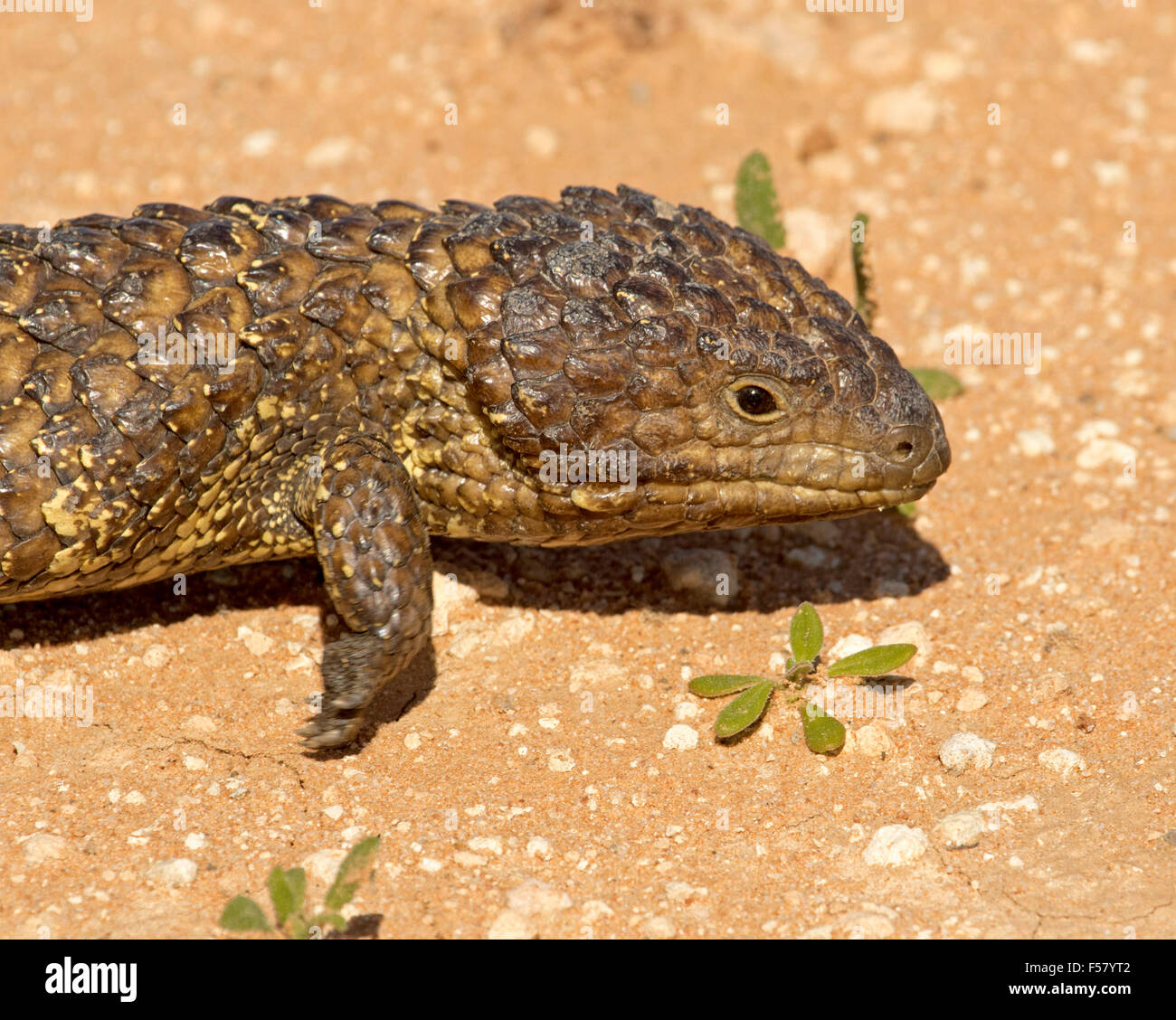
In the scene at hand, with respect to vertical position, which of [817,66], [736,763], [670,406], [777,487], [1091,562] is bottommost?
[736,763]

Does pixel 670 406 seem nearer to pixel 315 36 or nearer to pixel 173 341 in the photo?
pixel 173 341

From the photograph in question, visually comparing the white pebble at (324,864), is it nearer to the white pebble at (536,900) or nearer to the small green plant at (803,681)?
the white pebble at (536,900)

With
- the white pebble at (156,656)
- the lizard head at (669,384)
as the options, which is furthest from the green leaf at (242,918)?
the lizard head at (669,384)

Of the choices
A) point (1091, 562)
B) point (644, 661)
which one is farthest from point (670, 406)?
point (1091, 562)

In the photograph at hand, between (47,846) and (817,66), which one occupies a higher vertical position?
(817,66)

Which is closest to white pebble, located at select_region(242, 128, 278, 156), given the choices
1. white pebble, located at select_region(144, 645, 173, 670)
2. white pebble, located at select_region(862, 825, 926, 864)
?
white pebble, located at select_region(144, 645, 173, 670)

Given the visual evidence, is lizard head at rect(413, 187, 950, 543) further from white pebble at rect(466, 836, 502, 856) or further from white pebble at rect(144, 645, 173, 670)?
white pebble at rect(144, 645, 173, 670)
